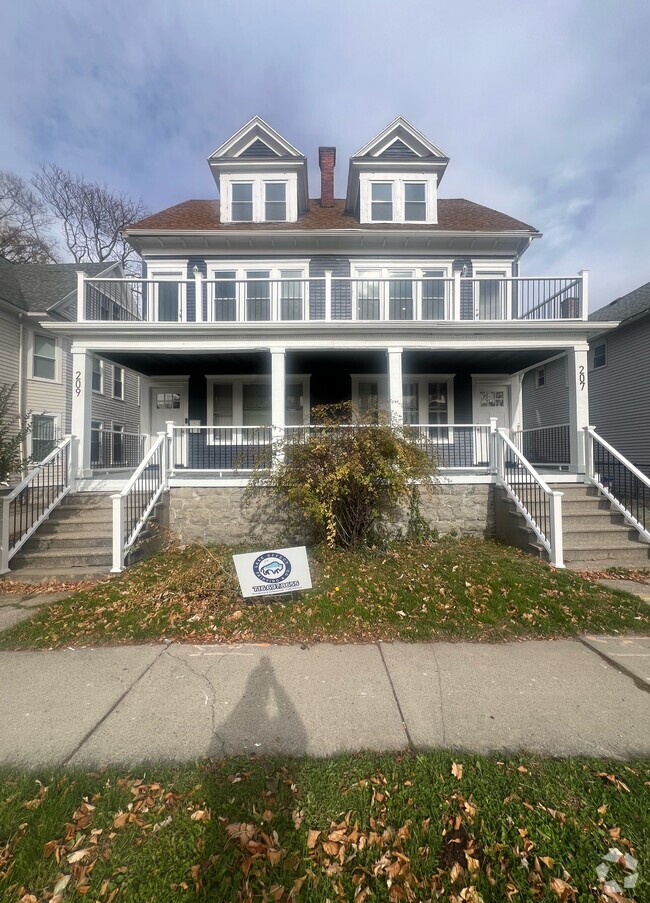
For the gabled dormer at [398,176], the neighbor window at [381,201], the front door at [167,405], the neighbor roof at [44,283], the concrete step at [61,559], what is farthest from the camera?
the neighbor roof at [44,283]

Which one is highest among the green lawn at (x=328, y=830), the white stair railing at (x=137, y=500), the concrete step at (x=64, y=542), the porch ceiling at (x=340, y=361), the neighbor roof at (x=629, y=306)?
the neighbor roof at (x=629, y=306)

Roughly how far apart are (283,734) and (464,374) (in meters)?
11.1

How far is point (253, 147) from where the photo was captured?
12.8m

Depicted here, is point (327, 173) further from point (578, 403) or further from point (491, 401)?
point (578, 403)

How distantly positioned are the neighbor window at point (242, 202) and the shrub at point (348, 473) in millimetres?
9140

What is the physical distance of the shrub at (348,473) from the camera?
6.19 m

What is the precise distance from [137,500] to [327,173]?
13979 mm

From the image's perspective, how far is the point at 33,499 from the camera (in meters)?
7.14

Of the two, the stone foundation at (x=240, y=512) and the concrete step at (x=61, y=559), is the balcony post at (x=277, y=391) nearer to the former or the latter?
the stone foundation at (x=240, y=512)

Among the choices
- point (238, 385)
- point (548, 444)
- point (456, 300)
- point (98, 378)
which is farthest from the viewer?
point (98, 378)

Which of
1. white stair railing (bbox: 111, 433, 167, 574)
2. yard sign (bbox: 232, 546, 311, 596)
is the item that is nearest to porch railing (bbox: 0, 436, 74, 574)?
white stair railing (bbox: 111, 433, 167, 574)

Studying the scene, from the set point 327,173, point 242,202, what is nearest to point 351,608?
point 242,202

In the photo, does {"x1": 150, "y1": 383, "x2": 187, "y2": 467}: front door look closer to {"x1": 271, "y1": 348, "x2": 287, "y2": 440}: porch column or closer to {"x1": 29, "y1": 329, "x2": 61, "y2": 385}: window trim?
{"x1": 271, "y1": 348, "x2": 287, "y2": 440}: porch column

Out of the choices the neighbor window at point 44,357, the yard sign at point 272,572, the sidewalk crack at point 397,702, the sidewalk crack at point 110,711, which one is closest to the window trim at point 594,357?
the yard sign at point 272,572
